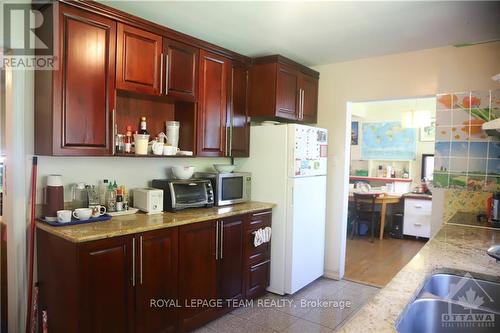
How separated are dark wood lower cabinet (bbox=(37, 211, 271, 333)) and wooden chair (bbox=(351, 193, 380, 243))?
10.1 feet

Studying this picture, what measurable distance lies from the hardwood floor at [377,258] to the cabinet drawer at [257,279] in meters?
1.08

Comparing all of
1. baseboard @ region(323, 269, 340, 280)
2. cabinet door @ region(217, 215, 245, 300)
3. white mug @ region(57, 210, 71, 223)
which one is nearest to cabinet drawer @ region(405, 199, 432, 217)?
baseboard @ region(323, 269, 340, 280)

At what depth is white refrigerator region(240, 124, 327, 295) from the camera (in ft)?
10.4

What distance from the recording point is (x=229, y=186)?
10.4 ft

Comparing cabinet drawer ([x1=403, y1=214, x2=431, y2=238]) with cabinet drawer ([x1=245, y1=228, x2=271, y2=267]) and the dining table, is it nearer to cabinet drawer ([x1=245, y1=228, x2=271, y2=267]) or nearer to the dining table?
the dining table

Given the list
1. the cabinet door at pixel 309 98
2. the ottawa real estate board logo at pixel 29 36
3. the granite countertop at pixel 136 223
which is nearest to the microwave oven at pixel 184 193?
the granite countertop at pixel 136 223

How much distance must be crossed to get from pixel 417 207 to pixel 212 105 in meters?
3.99

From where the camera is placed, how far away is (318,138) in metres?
3.47

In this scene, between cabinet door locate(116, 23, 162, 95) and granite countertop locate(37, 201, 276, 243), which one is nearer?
granite countertop locate(37, 201, 276, 243)

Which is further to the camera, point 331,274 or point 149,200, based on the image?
point 331,274

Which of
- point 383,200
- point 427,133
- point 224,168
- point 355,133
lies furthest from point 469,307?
point 355,133

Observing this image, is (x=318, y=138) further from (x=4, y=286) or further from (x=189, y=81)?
(x=4, y=286)

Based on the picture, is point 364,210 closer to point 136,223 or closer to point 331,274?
point 331,274

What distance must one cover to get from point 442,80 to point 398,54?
1.61ft
